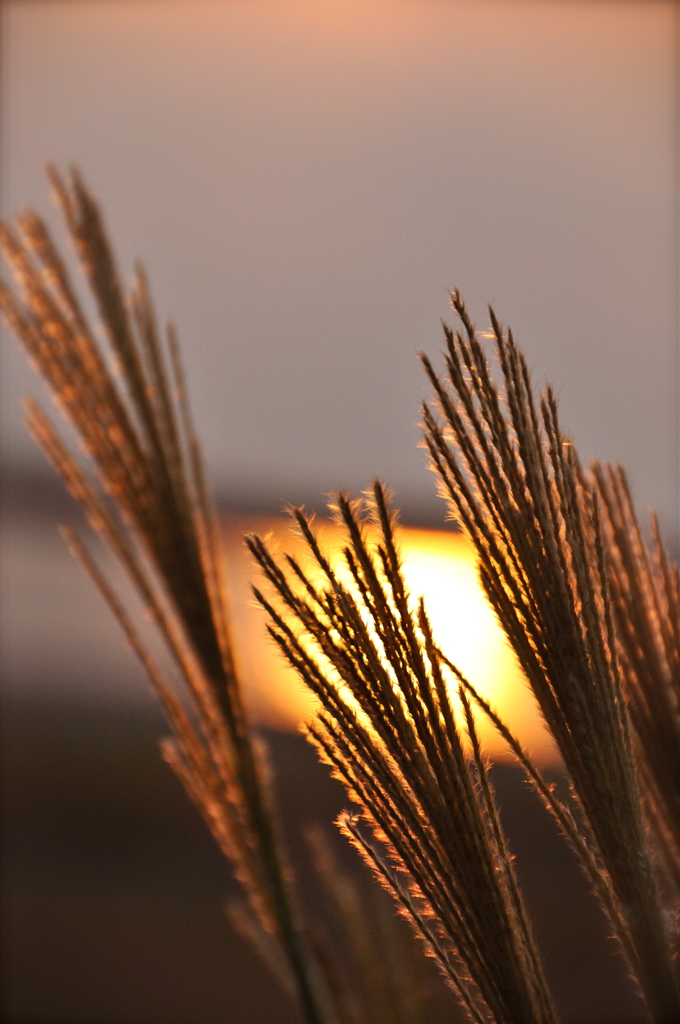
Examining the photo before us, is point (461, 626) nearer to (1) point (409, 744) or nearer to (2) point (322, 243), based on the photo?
(1) point (409, 744)

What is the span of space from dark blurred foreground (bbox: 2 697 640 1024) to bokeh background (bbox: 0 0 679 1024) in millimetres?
11

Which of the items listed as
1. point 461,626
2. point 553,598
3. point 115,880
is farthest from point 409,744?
point 115,880

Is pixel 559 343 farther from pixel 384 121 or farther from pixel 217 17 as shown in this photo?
pixel 217 17

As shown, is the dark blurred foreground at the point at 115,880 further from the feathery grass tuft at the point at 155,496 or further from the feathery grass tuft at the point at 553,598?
the feathery grass tuft at the point at 553,598

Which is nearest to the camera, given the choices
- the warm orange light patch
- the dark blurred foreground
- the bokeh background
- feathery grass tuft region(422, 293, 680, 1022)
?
feathery grass tuft region(422, 293, 680, 1022)

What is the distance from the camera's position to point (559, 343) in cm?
105

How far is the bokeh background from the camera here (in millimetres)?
1185

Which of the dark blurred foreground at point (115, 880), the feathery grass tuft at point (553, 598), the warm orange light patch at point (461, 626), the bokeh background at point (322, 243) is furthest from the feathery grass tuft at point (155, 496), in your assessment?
the dark blurred foreground at point (115, 880)

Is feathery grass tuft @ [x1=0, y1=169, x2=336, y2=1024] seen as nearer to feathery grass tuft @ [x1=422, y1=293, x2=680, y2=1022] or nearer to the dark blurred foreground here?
feathery grass tuft @ [x1=422, y1=293, x2=680, y2=1022]

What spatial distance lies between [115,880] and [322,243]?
2147 mm

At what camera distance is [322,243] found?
159 centimetres

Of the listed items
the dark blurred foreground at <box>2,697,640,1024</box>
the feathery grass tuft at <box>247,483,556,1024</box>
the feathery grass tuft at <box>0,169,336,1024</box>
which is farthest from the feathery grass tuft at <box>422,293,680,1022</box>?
the dark blurred foreground at <box>2,697,640,1024</box>

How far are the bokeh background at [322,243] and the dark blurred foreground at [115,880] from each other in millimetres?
11

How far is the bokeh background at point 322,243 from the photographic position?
3.89 feet
